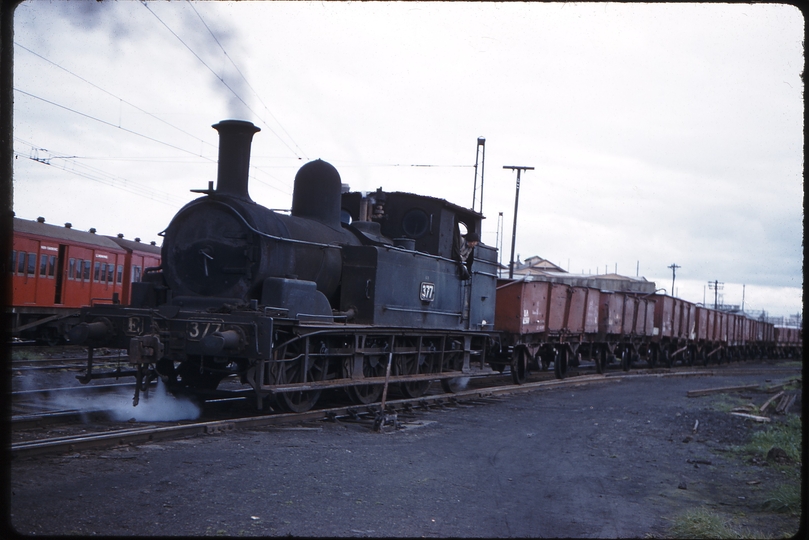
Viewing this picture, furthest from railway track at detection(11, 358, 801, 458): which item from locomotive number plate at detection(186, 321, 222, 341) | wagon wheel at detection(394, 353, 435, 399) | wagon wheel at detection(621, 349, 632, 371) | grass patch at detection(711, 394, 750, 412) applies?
wagon wheel at detection(621, 349, 632, 371)

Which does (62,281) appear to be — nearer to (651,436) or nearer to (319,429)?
(319,429)

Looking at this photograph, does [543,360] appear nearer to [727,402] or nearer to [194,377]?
[727,402]

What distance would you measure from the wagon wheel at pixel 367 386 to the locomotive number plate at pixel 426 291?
126 centimetres

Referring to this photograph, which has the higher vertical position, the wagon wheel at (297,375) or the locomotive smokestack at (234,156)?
the locomotive smokestack at (234,156)

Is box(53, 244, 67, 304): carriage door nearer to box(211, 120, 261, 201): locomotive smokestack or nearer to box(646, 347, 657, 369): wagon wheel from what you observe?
box(211, 120, 261, 201): locomotive smokestack

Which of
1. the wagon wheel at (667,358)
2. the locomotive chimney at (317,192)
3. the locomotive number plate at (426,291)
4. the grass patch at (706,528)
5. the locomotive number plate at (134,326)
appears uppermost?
the locomotive chimney at (317,192)

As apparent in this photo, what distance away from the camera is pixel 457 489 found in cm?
553

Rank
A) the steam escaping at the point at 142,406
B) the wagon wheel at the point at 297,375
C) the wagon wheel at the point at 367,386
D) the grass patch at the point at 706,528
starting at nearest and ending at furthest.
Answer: the grass patch at the point at 706,528 → the steam escaping at the point at 142,406 → the wagon wheel at the point at 297,375 → the wagon wheel at the point at 367,386

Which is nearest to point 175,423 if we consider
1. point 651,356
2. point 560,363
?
point 560,363

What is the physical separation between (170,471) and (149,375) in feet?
8.61

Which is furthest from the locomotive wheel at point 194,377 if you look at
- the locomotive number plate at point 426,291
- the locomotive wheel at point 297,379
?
the locomotive number plate at point 426,291

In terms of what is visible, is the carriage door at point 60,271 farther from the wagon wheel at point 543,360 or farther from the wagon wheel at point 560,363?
the wagon wheel at point 560,363

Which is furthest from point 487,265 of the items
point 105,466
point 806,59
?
point 806,59

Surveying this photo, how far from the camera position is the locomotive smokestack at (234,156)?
318 inches
